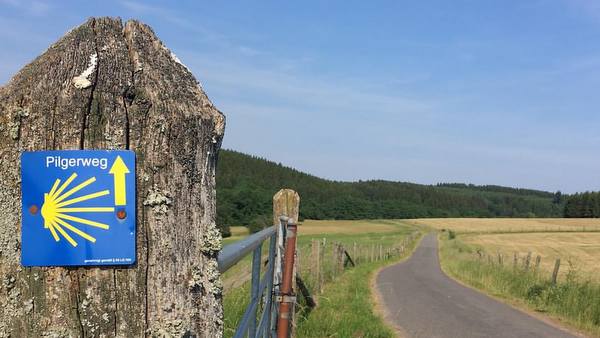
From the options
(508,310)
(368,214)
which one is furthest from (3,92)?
(368,214)

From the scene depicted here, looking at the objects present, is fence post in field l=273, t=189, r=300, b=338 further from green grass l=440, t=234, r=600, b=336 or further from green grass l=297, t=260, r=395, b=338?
green grass l=440, t=234, r=600, b=336

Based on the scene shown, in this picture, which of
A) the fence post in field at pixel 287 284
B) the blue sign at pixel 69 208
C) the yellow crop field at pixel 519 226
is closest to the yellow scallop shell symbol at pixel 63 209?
the blue sign at pixel 69 208

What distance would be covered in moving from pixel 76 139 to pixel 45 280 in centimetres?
33

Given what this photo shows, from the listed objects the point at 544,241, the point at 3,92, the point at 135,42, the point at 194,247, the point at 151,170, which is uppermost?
the point at 135,42

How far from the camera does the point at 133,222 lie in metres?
1.30

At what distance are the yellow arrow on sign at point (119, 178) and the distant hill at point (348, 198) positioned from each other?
6761cm

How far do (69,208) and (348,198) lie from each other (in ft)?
401

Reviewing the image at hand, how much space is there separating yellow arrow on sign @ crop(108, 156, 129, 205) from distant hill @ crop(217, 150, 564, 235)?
67.6 m

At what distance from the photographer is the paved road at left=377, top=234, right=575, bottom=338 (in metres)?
9.90

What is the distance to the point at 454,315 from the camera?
1167cm

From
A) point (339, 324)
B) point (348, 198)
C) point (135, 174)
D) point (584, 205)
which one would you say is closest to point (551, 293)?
point (339, 324)

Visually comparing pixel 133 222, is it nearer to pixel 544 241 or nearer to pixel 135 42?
pixel 135 42

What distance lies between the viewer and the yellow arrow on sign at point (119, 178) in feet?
4.22

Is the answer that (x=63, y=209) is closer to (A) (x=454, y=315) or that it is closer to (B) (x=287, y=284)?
(B) (x=287, y=284)
